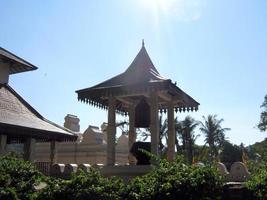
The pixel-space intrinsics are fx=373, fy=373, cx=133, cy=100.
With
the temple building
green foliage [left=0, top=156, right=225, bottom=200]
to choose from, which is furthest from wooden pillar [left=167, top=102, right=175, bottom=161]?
the temple building

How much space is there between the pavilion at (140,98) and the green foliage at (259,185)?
6.87m

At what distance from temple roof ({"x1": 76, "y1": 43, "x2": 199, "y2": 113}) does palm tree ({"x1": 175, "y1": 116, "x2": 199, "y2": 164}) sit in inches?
1081

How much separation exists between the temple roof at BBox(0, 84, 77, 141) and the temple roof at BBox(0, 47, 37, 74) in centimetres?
137

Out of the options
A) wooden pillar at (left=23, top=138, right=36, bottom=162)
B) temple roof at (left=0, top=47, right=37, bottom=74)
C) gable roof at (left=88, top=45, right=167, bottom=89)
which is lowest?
wooden pillar at (left=23, top=138, right=36, bottom=162)

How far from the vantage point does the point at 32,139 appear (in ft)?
61.8

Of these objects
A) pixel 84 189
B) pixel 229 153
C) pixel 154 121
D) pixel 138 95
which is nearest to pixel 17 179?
pixel 84 189

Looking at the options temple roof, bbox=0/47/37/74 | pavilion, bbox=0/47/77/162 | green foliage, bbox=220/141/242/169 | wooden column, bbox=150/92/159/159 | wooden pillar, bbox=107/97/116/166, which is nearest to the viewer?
wooden column, bbox=150/92/159/159

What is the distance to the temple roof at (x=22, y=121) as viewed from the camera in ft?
52.6

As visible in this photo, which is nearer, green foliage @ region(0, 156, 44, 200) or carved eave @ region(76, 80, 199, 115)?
green foliage @ region(0, 156, 44, 200)

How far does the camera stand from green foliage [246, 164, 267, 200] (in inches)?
277

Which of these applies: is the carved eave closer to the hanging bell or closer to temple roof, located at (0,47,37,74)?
the hanging bell

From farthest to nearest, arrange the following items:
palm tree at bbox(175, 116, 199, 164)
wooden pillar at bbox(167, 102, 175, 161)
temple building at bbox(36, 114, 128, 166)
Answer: palm tree at bbox(175, 116, 199, 164), temple building at bbox(36, 114, 128, 166), wooden pillar at bbox(167, 102, 175, 161)

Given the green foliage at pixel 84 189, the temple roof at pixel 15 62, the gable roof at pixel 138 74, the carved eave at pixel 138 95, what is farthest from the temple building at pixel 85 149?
the green foliage at pixel 84 189

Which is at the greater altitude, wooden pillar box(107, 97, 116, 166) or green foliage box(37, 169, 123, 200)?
wooden pillar box(107, 97, 116, 166)
